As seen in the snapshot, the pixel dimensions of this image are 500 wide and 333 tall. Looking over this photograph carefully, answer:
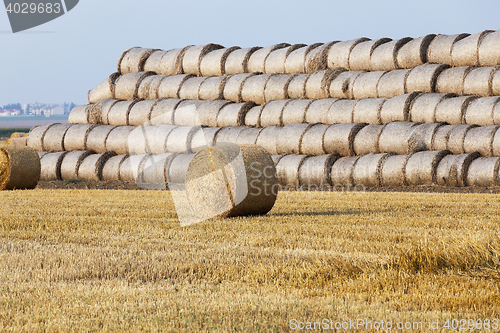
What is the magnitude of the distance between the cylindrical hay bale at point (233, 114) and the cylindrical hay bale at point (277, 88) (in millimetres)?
690

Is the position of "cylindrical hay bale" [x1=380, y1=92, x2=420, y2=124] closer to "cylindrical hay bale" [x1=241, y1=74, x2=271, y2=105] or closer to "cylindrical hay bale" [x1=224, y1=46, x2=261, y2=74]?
"cylindrical hay bale" [x1=241, y1=74, x2=271, y2=105]

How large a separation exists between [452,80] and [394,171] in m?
2.78

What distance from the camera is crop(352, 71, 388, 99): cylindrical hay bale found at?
16281 millimetres

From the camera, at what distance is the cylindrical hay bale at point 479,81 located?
14.4m

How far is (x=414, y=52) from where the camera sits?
625 inches

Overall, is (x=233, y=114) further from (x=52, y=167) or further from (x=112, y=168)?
Result: (x=52, y=167)

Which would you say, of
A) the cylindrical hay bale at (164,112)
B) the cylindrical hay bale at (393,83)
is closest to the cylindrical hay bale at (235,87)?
the cylindrical hay bale at (164,112)

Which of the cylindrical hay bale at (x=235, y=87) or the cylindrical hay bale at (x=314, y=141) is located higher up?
the cylindrical hay bale at (x=235, y=87)

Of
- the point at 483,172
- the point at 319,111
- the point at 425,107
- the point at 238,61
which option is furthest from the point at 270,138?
the point at 483,172

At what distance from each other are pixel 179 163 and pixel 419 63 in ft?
22.2

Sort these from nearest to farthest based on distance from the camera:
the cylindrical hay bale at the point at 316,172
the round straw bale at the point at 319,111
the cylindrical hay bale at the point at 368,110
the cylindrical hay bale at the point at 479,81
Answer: the cylindrical hay bale at the point at 479,81 → the cylindrical hay bale at the point at 316,172 → the cylindrical hay bale at the point at 368,110 → the round straw bale at the point at 319,111

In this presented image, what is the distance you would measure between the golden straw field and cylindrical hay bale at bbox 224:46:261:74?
11.5m

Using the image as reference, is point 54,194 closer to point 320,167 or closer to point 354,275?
point 320,167

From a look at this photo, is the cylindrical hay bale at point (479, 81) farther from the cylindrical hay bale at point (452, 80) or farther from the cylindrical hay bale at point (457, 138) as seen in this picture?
the cylindrical hay bale at point (457, 138)
